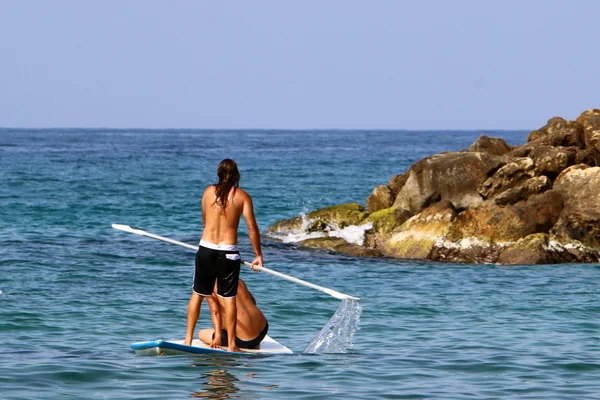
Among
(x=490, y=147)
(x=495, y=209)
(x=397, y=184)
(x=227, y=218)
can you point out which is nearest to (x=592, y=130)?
(x=490, y=147)

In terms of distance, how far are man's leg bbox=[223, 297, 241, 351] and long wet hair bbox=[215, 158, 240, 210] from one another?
44.2 inches

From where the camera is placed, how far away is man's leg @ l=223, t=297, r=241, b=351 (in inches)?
462

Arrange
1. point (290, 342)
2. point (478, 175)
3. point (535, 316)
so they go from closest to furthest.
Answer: point (290, 342) → point (535, 316) → point (478, 175)

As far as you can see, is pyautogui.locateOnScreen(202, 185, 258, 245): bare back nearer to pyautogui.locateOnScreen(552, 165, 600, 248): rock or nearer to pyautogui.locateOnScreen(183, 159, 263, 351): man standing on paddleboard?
pyautogui.locateOnScreen(183, 159, 263, 351): man standing on paddleboard

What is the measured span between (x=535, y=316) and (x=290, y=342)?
171 inches

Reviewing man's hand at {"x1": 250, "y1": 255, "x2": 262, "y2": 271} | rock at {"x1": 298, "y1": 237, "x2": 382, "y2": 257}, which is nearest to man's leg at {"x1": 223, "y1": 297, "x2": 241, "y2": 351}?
man's hand at {"x1": 250, "y1": 255, "x2": 262, "y2": 271}

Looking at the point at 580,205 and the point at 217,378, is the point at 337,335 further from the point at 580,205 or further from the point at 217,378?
the point at 580,205

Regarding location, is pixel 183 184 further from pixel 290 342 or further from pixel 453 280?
pixel 290 342

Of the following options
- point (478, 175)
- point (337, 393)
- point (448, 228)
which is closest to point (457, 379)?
point (337, 393)

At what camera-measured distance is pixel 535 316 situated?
51.9ft

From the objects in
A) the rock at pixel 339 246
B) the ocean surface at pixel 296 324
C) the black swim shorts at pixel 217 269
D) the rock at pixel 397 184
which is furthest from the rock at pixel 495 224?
the black swim shorts at pixel 217 269

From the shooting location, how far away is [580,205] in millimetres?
22359

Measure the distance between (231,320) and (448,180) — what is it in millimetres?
13309

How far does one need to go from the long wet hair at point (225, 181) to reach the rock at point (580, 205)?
1220 centimetres
